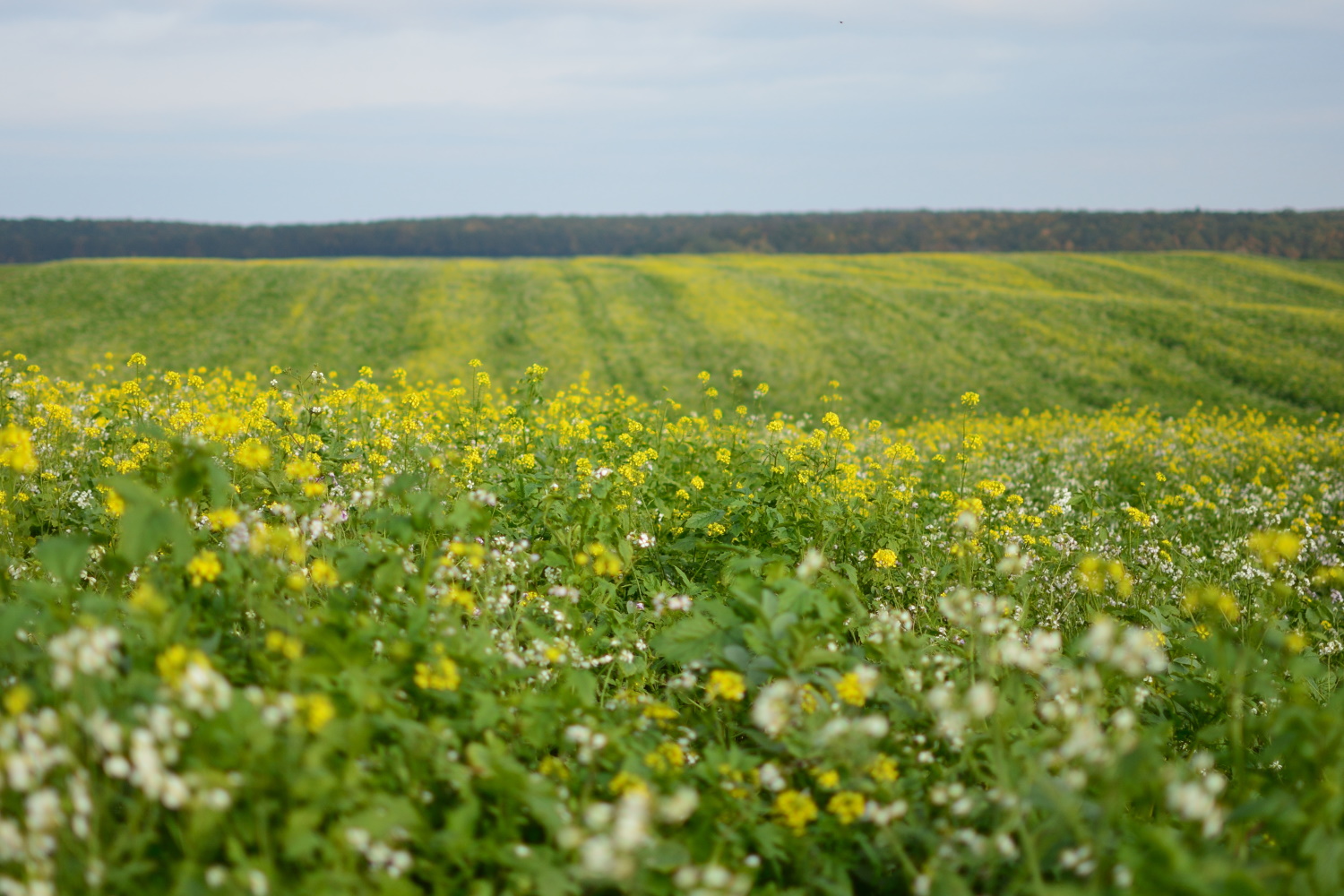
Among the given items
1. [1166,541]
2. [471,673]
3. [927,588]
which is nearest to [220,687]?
[471,673]

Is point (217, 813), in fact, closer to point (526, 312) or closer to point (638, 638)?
point (638, 638)

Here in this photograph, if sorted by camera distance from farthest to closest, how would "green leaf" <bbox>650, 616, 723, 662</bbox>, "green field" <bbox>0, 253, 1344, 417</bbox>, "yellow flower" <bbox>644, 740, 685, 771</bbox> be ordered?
"green field" <bbox>0, 253, 1344, 417</bbox>, "green leaf" <bbox>650, 616, 723, 662</bbox>, "yellow flower" <bbox>644, 740, 685, 771</bbox>

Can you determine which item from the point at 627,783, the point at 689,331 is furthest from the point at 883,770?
the point at 689,331

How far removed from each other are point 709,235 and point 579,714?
12378 centimetres

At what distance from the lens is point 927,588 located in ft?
18.2

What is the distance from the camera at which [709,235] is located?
120875mm

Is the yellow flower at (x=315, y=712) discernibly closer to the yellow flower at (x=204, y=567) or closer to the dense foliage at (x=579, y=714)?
the dense foliage at (x=579, y=714)

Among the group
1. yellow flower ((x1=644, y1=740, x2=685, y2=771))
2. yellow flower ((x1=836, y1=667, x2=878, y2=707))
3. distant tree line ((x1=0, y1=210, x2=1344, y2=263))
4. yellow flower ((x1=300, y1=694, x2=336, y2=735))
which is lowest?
yellow flower ((x1=644, y1=740, x2=685, y2=771))

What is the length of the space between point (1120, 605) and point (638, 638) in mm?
3838

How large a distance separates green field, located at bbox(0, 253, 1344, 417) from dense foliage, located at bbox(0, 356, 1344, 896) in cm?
2710

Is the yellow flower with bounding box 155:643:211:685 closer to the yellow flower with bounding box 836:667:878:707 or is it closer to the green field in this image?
the yellow flower with bounding box 836:667:878:707

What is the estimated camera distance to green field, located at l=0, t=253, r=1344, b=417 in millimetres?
32781

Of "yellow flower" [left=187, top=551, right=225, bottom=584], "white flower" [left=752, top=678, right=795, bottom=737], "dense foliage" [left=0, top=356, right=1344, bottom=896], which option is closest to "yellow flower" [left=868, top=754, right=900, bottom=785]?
"dense foliage" [left=0, top=356, right=1344, bottom=896]

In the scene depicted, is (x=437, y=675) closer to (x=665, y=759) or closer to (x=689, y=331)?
(x=665, y=759)
